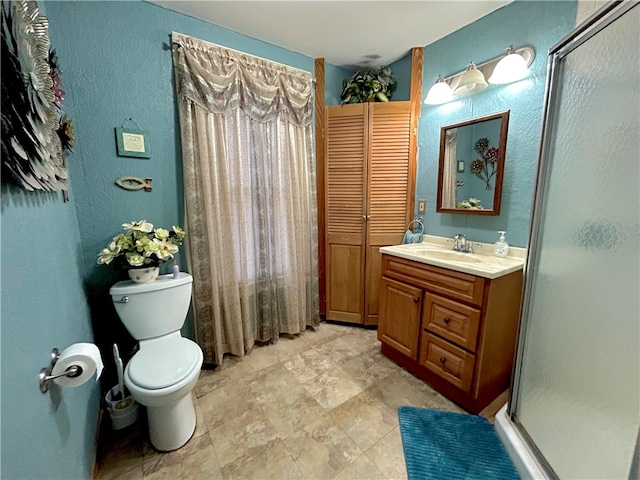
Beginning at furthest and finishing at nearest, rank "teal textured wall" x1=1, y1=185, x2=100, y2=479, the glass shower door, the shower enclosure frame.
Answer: the shower enclosure frame
the glass shower door
"teal textured wall" x1=1, y1=185, x2=100, y2=479

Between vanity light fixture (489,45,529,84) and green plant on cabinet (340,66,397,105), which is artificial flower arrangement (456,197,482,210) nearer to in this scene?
vanity light fixture (489,45,529,84)

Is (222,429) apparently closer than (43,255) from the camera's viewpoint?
No

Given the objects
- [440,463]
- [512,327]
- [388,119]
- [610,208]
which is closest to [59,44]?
[388,119]

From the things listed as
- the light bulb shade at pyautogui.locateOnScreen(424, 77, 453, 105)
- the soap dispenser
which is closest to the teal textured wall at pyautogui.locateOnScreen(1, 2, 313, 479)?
the light bulb shade at pyautogui.locateOnScreen(424, 77, 453, 105)

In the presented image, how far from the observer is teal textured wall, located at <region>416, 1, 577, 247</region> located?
1509 mm

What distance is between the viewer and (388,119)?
2.21 meters

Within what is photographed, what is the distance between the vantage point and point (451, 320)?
1545 mm

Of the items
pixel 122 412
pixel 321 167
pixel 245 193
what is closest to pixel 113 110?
pixel 245 193

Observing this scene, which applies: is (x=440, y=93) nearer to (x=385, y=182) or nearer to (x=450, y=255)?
(x=385, y=182)

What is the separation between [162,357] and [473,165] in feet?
7.50

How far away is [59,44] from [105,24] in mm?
261

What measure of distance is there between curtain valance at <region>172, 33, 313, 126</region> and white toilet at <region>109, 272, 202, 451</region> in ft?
4.00

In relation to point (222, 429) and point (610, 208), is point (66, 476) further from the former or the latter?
point (610, 208)

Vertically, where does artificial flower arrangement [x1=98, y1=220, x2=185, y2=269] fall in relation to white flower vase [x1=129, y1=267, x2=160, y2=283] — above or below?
above
